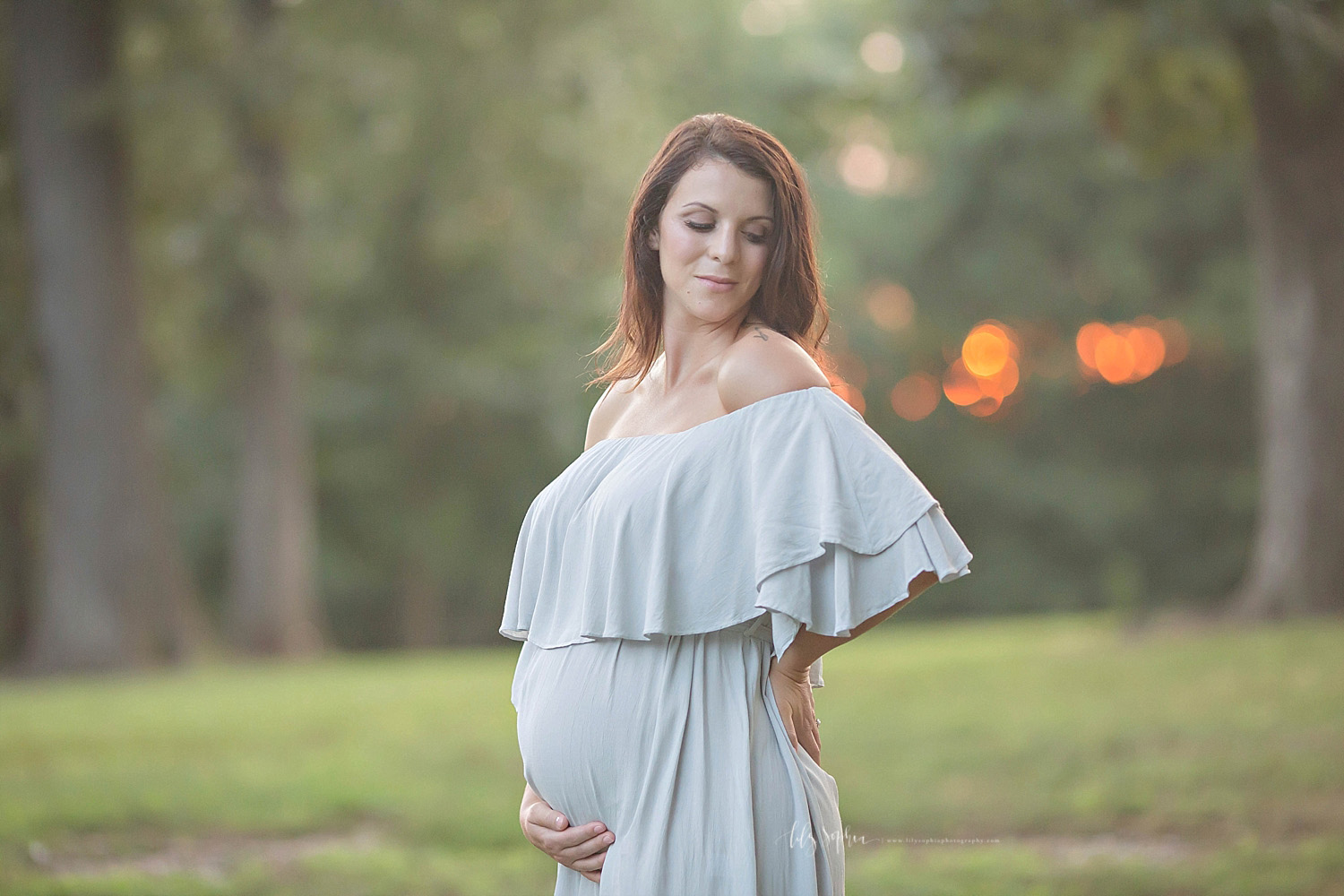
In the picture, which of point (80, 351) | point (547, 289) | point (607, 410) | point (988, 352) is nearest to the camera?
point (607, 410)

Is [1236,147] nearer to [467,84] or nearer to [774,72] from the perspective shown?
[467,84]

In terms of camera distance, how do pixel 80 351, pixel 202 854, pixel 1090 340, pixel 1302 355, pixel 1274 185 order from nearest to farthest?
pixel 202 854 → pixel 1302 355 → pixel 1274 185 → pixel 80 351 → pixel 1090 340

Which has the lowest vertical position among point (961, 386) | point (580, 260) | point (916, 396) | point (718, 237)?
point (718, 237)

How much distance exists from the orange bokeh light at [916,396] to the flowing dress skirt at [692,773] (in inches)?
991

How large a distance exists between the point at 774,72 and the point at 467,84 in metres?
10.1

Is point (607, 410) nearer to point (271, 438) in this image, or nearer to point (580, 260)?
point (271, 438)

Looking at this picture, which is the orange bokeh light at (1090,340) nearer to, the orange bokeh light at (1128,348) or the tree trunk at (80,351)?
the orange bokeh light at (1128,348)

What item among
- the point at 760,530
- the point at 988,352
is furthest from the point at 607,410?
the point at 988,352

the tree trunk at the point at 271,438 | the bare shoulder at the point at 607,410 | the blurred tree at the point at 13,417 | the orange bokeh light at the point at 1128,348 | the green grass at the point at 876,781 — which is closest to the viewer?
the bare shoulder at the point at 607,410

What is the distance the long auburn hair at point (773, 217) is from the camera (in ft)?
7.75

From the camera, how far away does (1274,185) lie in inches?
429

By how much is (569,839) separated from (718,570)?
0.57m

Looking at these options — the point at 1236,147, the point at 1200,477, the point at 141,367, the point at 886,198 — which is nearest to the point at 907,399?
the point at 886,198

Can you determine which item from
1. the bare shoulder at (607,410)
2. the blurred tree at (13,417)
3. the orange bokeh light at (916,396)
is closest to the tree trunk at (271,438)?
the blurred tree at (13,417)
